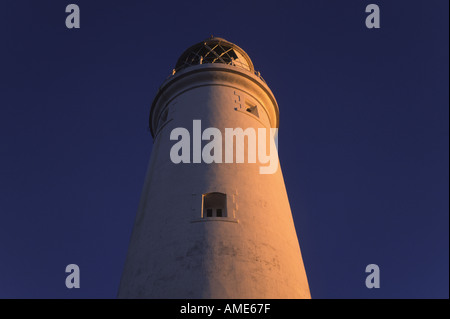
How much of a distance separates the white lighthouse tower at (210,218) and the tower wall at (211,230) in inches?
1.1

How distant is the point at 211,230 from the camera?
11.7m

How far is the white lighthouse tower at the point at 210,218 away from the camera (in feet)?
35.7

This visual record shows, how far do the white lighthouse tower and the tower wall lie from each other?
0.09 ft

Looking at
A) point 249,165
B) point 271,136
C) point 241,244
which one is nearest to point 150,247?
point 241,244

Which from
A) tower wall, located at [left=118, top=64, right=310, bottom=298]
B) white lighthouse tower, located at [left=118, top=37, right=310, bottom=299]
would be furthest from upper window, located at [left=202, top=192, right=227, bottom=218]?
tower wall, located at [left=118, top=64, right=310, bottom=298]

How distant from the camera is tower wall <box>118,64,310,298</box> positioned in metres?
10.8

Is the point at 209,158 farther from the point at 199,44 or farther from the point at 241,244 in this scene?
the point at 199,44

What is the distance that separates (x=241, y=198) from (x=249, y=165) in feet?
5.42

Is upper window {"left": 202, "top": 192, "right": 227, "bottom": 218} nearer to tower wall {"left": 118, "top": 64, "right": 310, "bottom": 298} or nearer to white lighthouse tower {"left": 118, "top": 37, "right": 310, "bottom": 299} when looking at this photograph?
white lighthouse tower {"left": 118, "top": 37, "right": 310, "bottom": 299}

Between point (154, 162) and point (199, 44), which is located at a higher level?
point (199, 44)

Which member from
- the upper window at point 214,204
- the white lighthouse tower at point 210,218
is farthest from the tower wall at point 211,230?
the upper window at point 214,204

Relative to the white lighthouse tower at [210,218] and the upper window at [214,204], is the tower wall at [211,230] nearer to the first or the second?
the white lighthouse tower at [210,218]

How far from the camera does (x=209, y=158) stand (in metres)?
13.8

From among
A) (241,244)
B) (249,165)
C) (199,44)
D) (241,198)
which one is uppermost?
(199,44)
